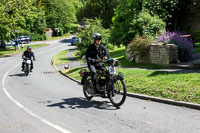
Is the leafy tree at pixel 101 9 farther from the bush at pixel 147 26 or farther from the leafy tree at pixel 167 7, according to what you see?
the bush at pixel 147 26

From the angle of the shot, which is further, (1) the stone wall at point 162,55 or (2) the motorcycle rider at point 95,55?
(1) the stone wall at point 162,55

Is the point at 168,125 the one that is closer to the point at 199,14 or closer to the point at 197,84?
the point at 197,84

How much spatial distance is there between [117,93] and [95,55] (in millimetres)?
1546

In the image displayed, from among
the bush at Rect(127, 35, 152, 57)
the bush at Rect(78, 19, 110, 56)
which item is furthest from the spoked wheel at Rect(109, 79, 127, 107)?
the bush at Rect(78, 19, 110, 56)

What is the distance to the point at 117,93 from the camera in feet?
26.9

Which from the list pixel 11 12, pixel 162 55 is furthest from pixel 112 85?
pixel 11 12

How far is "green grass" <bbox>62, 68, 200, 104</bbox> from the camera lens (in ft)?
28.2

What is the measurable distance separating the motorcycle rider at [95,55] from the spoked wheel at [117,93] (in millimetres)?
705

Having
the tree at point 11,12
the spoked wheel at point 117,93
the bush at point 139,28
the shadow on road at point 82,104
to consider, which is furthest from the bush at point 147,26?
the tree at point 11,12

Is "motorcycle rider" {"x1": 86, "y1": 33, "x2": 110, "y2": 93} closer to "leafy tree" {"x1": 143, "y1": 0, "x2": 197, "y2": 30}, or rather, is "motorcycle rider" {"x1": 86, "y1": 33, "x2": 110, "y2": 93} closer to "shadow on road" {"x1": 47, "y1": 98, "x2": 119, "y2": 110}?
"shadow on road" {"x1": 47, "y1": 98, "x2": 119, "y2": 110}

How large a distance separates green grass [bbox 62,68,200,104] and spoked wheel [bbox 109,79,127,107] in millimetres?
1639

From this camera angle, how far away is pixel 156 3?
2602 centimetres

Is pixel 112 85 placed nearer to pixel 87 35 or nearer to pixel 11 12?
pixel 87 35

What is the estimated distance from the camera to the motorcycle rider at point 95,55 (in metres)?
8.69
